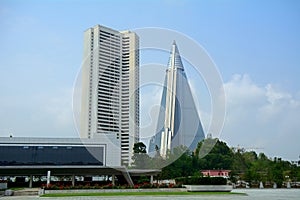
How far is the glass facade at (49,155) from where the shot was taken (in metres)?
34.3

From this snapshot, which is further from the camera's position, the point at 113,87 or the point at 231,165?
the point at 231,165

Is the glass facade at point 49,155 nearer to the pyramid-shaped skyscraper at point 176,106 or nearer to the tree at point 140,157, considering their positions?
the pyramid-shaped skyscraper at point 176,106

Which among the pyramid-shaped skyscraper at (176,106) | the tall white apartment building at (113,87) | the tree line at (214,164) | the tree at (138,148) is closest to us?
the tall white apartment building at (113,87)

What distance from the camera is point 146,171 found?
109 ft

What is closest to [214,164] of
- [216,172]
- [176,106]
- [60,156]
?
[216,172]

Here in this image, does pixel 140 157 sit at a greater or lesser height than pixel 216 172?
greater

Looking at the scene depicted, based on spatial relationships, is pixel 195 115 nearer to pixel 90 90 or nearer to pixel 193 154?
pixel 90 90

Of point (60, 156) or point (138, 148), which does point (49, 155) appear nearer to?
point (60, 156)

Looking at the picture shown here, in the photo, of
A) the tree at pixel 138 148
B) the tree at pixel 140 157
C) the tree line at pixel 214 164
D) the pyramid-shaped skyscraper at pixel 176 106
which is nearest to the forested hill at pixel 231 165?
the tree line at pixel 214 164

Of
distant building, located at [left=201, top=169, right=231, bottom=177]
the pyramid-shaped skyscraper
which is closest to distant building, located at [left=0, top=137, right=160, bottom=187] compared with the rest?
the pyramid-shaped skyscraper

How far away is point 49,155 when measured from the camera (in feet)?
115

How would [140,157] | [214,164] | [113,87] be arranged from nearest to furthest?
[113,87] → [140,157] → [214,164]

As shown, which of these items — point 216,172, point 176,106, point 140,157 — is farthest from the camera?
point 216,172

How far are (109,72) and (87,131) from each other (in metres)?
9.38
